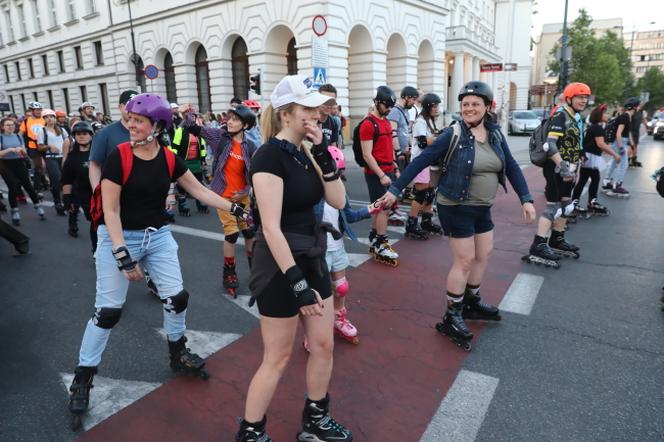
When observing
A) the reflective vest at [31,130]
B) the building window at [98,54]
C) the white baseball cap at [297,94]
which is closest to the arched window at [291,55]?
the reflective vest at [31,130]

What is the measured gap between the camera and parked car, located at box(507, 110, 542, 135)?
2634 centimetres

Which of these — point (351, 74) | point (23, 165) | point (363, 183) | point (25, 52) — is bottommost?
point (363, 183)

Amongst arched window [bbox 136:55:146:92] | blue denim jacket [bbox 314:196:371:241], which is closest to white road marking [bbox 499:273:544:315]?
blue denim jacket [bbox 314:196:371:241]

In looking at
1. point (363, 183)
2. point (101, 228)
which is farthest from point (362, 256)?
point (363, 183)

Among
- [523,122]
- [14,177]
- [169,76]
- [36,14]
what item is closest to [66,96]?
[36,14]

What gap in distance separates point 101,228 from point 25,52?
43.4 meters

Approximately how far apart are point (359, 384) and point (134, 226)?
6.04 feet

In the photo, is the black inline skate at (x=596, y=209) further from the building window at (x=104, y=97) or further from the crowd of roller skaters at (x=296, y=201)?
the building window at (x=104, y=97)

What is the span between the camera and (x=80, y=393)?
2.86 m

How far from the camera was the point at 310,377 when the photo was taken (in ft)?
7.99

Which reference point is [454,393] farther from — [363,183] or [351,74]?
[351,74]

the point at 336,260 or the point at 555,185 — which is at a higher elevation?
the point at 555,185

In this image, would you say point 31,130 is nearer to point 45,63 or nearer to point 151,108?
point 151,108

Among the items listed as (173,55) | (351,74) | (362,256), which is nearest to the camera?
(362,256)
